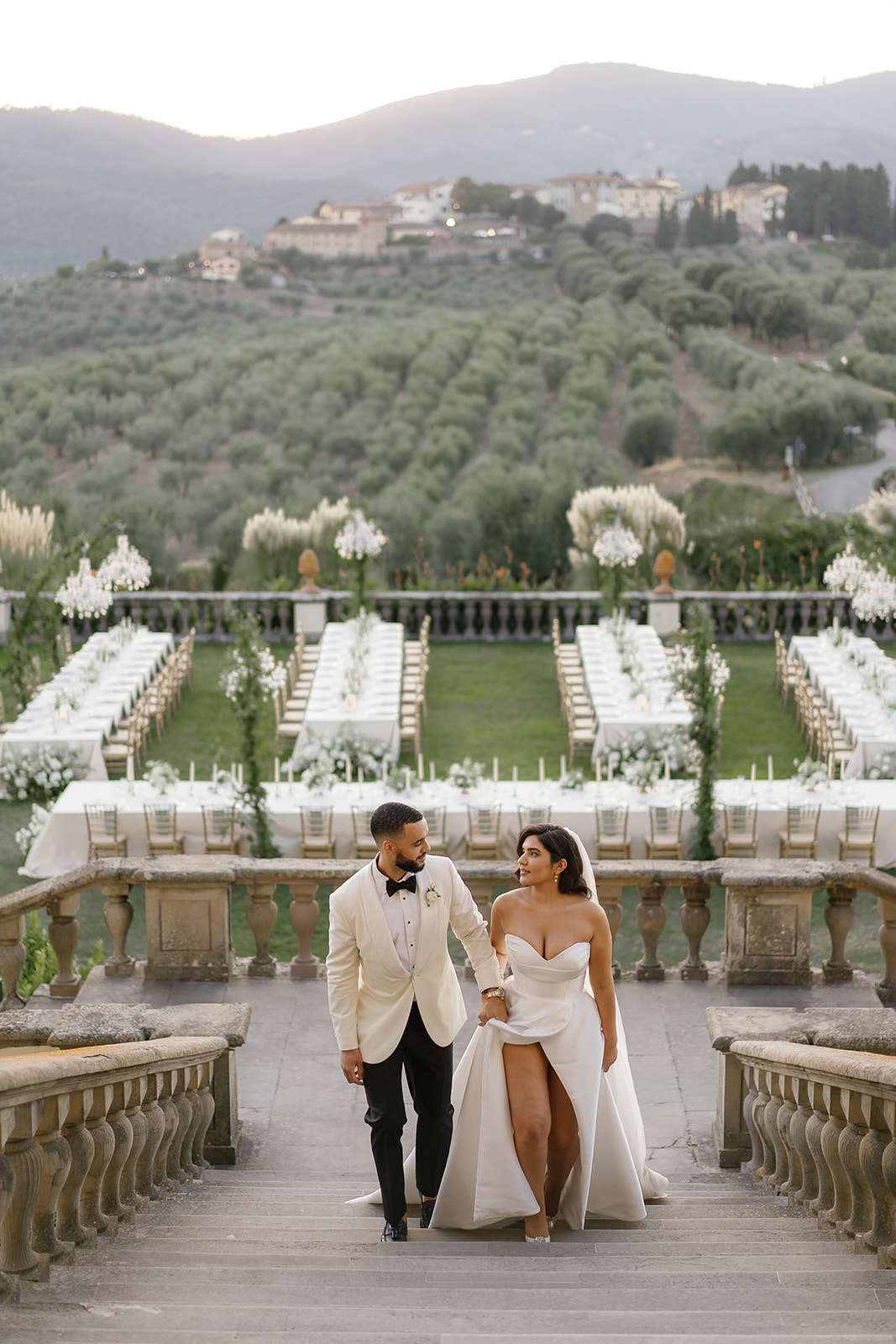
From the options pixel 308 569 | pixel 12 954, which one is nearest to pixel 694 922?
pixel 12 954

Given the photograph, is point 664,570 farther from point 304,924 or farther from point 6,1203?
point 6,1203

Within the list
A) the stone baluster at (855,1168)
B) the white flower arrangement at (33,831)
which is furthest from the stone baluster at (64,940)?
the white flower arrangement at (33,831)

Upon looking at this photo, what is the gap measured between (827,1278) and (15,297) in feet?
296

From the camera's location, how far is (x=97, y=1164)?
361cm

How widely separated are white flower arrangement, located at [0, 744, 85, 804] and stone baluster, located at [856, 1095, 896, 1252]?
35.9 ft

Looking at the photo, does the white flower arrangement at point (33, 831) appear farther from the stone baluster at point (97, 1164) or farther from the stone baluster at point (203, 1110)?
the stone baluster at point (97, 1164)

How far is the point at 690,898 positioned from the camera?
7059mm

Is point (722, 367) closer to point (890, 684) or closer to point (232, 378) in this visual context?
point (232, 378)

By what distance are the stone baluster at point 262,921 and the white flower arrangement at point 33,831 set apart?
4.78 meters

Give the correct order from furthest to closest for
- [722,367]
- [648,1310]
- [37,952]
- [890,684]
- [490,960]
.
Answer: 1. [722,367]
2. [890,684]
3. [37,952]
4. [490,960]
5. [648,1310]

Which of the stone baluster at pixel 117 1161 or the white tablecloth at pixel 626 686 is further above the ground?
the stone baluster at pixel 117 1161

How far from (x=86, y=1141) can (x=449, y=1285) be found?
968mm

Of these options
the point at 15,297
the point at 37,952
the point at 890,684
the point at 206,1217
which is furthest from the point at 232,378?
the point at 206,1217

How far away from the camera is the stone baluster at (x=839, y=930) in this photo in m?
6.88
